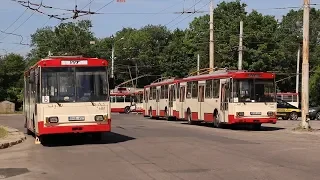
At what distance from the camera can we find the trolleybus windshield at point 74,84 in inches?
742

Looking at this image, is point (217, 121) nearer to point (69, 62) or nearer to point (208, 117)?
point (208, 117)

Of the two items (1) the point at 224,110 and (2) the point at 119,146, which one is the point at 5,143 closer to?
(2) the point at 119,146

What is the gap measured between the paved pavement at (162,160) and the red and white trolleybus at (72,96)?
30.1 inches

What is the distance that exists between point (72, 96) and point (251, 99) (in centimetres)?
1176

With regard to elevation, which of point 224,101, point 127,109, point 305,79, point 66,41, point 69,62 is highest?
point 66,41

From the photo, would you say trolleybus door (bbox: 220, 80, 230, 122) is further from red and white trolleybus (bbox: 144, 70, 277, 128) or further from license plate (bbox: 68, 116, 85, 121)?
license plate (bbox: 68, 116, 85, 121)

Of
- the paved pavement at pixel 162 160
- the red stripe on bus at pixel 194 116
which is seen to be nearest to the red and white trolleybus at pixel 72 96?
the paved pavement at pixel 162 160

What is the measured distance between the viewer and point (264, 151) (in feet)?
54.9

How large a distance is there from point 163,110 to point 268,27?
45870 mm

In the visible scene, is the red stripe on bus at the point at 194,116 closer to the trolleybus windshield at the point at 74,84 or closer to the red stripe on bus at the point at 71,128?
the red stripe on bus at the point at 71,128

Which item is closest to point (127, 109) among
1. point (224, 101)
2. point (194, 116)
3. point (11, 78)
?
point (11, 78)

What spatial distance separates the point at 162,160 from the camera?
14.4 m

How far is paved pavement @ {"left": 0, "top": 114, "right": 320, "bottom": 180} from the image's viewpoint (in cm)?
1197

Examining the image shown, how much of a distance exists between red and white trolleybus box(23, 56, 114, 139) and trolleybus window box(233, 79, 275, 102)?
10.1m
